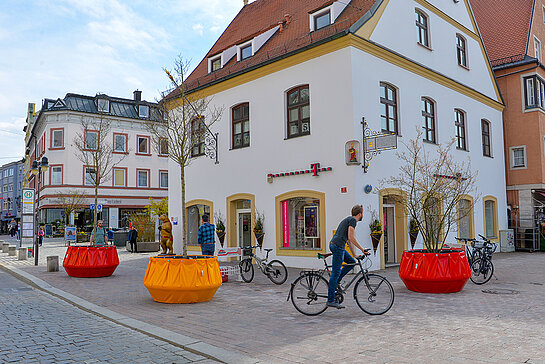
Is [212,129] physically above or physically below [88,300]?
above

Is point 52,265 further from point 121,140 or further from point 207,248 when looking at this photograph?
point 121,140

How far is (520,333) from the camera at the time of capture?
6.51 meters

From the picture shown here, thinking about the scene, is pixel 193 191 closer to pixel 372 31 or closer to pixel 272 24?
pixel 272 24

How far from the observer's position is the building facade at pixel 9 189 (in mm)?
78481

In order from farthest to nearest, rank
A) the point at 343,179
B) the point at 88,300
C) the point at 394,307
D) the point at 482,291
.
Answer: the point at 343,179
the point at 482,291
the point at 88,300
the point at 394,307

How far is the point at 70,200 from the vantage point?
138 ft

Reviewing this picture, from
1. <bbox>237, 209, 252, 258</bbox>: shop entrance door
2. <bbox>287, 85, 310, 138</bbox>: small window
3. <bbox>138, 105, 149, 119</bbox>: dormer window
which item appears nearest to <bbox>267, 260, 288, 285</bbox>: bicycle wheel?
<bbox>287, 85, 310, 138</bbox>: small window

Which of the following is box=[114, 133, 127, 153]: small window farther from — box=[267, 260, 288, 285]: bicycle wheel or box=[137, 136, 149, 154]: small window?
box=[267, 260, 288, 285]: bicycle wheel

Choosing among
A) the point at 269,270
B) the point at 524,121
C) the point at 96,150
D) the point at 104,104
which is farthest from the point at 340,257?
the point at 104,104

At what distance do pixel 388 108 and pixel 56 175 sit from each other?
3641 cm

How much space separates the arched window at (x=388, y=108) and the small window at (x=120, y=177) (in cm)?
3533

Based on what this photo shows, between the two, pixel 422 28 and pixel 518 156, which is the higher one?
pixel 422 28

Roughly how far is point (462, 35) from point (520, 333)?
16.8 meters

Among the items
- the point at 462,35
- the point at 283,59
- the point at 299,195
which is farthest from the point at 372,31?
the point at 462,35
